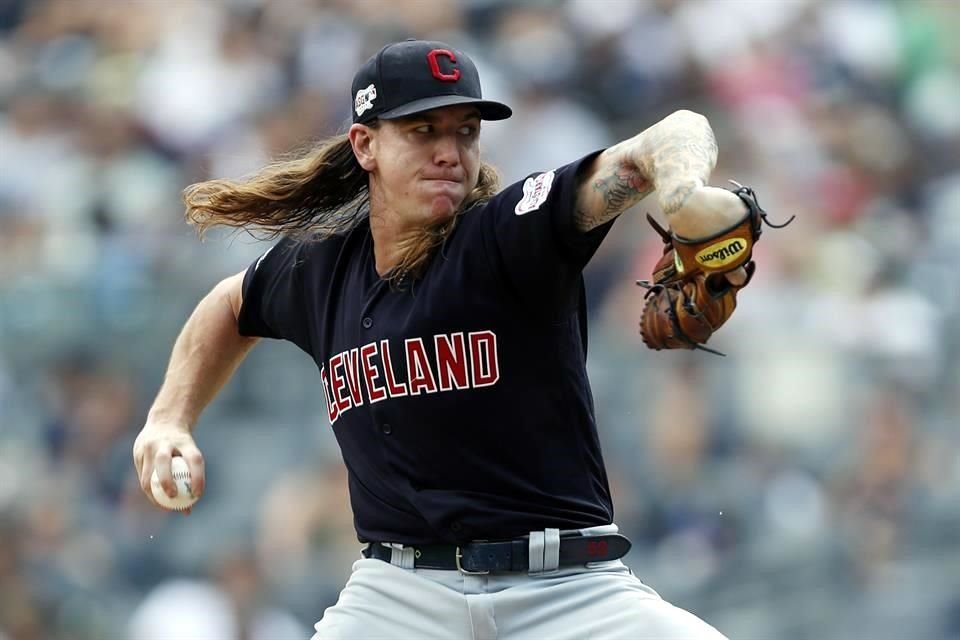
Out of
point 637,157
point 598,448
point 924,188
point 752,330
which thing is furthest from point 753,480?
point 637,157

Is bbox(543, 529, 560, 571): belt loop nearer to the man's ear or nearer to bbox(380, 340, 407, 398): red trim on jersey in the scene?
bbox(380, 340, 407, 398): red trim on jersey

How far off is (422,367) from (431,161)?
0.51 metres

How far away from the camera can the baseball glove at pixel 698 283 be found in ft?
8.36

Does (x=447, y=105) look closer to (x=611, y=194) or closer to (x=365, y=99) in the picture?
(x=365, y=99)

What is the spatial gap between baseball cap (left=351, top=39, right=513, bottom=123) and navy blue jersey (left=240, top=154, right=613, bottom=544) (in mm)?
269

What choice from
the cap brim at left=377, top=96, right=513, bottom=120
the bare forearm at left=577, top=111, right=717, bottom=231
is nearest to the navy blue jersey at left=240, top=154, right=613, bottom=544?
the bare forearm at left=577, top=111, right=717, bottom=231

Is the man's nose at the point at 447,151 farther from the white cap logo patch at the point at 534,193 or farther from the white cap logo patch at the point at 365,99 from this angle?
the white cap logo patch at the point at 534,193

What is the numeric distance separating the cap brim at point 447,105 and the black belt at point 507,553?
96 centimetres

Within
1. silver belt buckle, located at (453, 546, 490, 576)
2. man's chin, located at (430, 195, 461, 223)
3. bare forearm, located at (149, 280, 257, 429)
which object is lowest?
silver belt buckle, located at (453, 546, 490, 576)

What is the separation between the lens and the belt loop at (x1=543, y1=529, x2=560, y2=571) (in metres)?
3.02

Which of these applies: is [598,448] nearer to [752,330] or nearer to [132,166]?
[752,330]

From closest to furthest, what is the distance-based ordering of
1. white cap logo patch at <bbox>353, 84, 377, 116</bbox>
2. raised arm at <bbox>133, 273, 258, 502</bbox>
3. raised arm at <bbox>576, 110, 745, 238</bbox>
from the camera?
raised arm at <bbox>576, 110, 745, 238</bbox>, white cap logo patch at <bbox>353, 84, 377, 116</bbox>, raised arm at <bbox>133, 273, 258, 502</bbox>

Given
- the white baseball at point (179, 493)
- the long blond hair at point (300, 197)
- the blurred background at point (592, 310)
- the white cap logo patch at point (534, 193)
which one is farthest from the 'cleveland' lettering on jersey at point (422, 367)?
the blurred background at point (592, 310)

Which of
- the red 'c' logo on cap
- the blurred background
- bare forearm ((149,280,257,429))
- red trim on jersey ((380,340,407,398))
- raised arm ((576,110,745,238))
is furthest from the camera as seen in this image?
the blurred background
